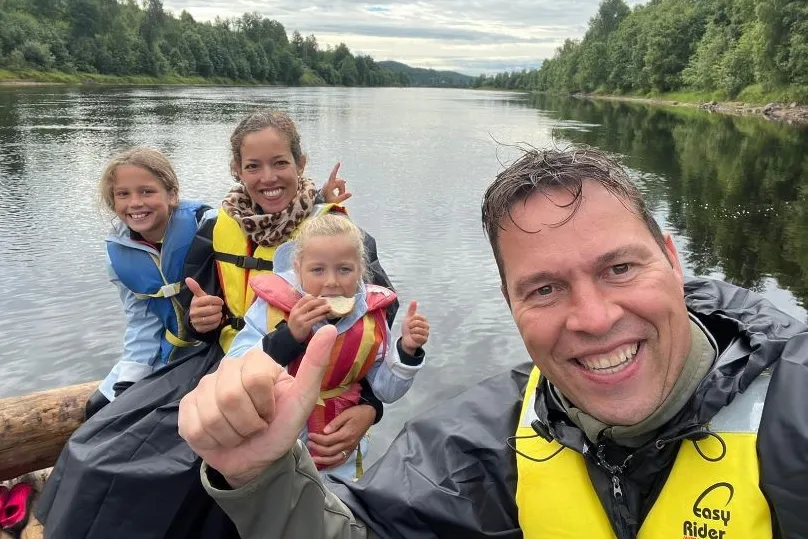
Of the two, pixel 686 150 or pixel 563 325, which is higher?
pixel 563 325

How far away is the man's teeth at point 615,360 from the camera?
5.96 feet

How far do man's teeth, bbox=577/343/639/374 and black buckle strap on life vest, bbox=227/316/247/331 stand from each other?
7.12ft

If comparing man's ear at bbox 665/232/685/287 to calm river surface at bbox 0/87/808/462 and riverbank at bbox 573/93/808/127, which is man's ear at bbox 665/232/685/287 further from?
riverbank at bbox 573/93/808/127

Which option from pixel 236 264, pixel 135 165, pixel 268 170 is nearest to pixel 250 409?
pixel 236 264

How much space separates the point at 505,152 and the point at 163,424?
70.1 feet

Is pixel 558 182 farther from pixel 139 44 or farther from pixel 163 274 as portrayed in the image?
pixel 139 44

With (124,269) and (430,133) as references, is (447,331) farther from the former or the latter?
(430,133)

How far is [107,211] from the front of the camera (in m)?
3.98

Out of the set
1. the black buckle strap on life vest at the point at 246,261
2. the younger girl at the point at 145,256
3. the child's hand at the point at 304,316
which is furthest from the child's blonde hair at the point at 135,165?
the child's hand at the point at 304,316

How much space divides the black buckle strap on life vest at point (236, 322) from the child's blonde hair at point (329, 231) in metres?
0.52

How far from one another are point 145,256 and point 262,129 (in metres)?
1.01

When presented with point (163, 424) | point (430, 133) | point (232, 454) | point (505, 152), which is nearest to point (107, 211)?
point (163, 424)

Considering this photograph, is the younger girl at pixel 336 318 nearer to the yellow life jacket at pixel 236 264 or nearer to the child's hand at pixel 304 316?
the child's hand at pixel 304 316

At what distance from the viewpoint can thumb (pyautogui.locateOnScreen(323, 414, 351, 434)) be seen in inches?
127
